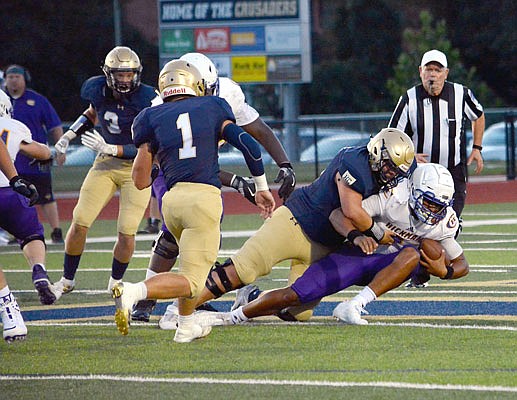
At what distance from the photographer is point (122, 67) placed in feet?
28.1

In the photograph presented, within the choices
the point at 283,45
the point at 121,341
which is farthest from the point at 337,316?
the point at 283,45

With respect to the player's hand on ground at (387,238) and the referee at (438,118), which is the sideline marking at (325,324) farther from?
the referee at (438,118)

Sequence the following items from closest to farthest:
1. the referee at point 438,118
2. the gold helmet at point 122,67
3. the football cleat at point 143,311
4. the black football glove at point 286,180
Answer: the black football glove at point 286,180 < the football cleat at point 143,311 < the gold helmet at point 122,67 < the referee at point 438,118

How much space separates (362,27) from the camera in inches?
1591

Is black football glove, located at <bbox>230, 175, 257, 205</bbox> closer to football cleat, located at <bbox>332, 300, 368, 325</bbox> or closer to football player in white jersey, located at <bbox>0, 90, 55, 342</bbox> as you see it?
football cleat, located at <bbox>332, 300, 368, 325</bbox>

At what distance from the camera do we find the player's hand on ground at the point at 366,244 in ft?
22.3

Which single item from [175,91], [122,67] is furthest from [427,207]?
[122,67]

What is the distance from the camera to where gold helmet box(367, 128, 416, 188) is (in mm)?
6887

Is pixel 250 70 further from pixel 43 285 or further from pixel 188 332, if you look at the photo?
pixel 188 332

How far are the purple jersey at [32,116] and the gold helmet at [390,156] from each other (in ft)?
21.7

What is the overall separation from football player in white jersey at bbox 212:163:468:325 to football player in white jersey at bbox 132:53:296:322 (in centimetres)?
51

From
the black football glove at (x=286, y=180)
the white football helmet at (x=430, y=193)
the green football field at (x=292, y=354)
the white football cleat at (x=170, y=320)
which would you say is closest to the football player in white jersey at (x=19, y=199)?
the green football field at (x=292, y=354)

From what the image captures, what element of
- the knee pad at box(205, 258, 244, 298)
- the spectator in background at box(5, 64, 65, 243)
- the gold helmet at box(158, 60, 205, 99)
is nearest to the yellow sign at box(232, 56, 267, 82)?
the spectator in background at box(5, 64, 65, 243)

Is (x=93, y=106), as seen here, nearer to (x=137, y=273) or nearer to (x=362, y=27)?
(x=137, y=273)
